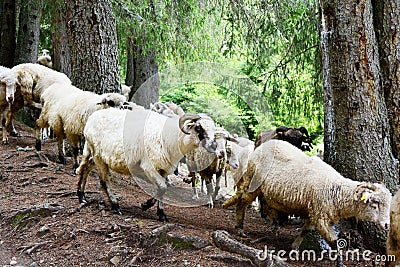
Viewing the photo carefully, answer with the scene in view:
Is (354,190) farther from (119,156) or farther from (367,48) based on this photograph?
(119,156)

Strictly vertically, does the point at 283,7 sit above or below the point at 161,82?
above

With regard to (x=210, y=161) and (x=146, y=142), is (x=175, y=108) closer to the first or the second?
(x=146, y=142)

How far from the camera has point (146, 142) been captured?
5.89 m

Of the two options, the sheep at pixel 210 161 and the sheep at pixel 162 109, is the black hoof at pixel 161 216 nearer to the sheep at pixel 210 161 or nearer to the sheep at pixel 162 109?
the sheep at pixel 210 161

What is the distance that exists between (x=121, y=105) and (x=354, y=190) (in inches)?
149

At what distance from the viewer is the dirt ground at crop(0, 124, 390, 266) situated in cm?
504

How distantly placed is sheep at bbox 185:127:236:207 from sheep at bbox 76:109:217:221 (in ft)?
0.41

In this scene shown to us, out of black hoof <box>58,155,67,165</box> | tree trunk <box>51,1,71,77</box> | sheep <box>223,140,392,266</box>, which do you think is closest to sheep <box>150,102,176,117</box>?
sheep <box>223,140,392,266</box>

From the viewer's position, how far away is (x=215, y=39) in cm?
1337

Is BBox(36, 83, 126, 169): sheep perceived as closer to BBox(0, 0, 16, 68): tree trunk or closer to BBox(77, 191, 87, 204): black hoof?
BBox(77, 191, 87, 204): black hoof

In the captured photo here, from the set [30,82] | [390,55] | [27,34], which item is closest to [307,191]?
[390,55]

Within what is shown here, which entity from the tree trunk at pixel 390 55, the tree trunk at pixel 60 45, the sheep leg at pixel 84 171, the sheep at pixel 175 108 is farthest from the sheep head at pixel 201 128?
the tree trunk at pixel 60 45

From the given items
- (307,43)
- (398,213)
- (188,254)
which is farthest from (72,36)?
(398,213)

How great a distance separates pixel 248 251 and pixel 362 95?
250 centimetres
